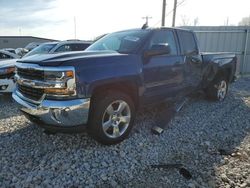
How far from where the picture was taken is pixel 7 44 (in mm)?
49719

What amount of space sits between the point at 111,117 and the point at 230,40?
12.0m

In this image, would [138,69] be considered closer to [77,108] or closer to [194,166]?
[77,108]

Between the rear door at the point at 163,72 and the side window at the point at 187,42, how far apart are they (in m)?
0.27

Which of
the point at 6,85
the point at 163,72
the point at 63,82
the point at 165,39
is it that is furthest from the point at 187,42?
the point at 6,85

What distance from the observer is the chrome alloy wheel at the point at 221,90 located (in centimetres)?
721

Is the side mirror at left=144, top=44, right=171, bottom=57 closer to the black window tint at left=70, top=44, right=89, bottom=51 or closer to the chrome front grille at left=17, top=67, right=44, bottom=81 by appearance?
the chrome front grille at left=17, top=67, right=44, bottom=81

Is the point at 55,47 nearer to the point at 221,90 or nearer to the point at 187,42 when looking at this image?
the point at 187,42

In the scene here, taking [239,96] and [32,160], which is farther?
[239,96]

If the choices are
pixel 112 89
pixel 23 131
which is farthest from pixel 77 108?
pixel 23 131

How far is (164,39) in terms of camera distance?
506 centimetres

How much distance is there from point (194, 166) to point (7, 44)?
172ft

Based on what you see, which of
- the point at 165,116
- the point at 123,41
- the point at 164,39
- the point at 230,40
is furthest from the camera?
the point at 230,40

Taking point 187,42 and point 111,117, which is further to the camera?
point 187,42

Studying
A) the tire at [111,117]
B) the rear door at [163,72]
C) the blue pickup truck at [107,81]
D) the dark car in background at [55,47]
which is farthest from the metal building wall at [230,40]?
the tire at [111,117]
